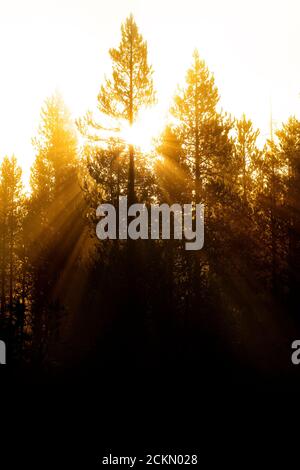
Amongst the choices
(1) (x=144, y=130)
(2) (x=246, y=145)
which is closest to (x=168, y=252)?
(1) (x=144, y=130)

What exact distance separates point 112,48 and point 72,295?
1172 centimetres

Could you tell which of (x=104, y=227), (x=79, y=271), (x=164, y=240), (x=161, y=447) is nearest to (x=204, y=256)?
(x=164, y=240)

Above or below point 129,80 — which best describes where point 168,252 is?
below

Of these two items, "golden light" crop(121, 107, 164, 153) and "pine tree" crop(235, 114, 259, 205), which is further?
"pine tree" crop(235, 114, 259, 205)

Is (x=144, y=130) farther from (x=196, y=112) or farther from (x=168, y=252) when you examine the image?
(x=168, y=252)

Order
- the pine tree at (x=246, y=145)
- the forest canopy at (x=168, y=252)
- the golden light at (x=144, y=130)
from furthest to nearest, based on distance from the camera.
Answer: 1. the pine tree at (x=246, y=145)
2. the golden light at (x=144, y=130)
3. the forest canopy at (x=168, y=252)

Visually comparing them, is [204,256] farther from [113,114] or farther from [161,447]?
[161,447]

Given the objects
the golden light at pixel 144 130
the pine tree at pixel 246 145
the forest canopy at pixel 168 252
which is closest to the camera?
the forest canopy at pixel 168 252

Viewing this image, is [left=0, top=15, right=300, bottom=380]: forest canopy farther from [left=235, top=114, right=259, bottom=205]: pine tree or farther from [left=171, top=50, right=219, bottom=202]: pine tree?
[left=235, top=114, right=259, bottom=205]: pine tree

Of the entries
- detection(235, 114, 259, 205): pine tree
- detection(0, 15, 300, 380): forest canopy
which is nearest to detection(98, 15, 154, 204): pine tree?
detection(0, 15, 300, 380): forest canopy

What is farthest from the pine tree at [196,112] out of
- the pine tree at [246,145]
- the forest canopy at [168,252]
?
the pine tree at [246,145]

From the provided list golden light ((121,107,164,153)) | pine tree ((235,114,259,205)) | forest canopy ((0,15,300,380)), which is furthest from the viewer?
pine tree ((235,114,259,205))

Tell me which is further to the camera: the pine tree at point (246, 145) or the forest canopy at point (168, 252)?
the pine tree at point (246, 145)

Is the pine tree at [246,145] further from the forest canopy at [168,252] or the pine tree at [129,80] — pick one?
the pine tree at [129,80]
